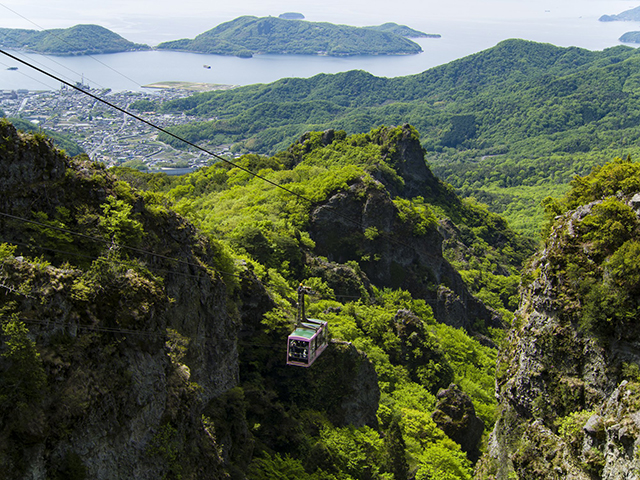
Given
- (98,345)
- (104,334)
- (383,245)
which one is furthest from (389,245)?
(98,345)

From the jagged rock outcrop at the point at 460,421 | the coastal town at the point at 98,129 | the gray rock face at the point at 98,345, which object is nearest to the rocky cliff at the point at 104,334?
the gray rock face at the point at 98,345

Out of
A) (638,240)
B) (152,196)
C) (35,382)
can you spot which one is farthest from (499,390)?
(35,382)

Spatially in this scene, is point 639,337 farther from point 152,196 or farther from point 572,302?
point 152,196

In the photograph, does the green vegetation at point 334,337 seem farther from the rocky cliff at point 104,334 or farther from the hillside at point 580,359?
the hillside at point 580,359

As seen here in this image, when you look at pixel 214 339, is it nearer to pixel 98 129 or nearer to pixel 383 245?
pixel 383 245

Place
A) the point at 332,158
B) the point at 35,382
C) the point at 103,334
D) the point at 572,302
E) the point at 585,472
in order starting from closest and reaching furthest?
the point at 35,382 < the point at 103,334 < the point at 585,472 < the point at 572,302 < the point at 332,158

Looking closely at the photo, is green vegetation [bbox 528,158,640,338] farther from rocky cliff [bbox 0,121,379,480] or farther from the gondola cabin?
rocky cliff [bbox 0,121,379,480]
